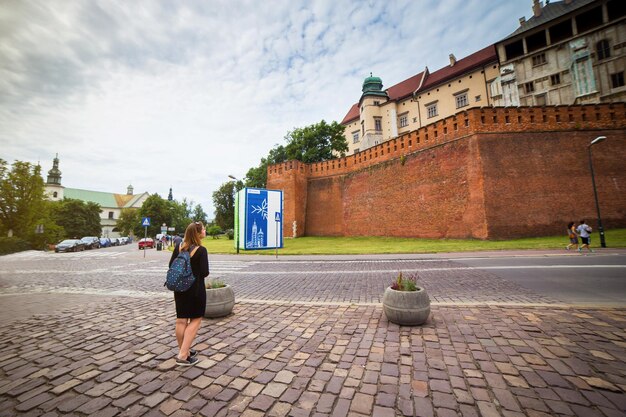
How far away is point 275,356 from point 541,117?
2672 centimetres

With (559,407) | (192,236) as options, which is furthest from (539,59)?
(192,236)

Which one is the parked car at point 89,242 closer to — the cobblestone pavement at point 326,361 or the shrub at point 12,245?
the shrub at point 12,245

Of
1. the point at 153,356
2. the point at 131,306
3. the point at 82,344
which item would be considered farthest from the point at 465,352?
the point at 131,306

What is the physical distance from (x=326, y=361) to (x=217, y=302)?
2.72 meters

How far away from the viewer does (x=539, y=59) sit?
102 feet

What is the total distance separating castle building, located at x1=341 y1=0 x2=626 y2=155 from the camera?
26.9 meters

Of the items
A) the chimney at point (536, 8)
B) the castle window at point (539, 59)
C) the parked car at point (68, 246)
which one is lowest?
the parked car at point (68, 246)

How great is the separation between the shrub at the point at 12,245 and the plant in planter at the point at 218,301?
40.7m

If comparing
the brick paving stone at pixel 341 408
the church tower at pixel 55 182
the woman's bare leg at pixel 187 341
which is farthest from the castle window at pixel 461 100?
the church tower at pixel 55 182

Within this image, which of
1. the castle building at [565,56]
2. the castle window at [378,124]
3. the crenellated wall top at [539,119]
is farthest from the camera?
the castle window at [378,124]

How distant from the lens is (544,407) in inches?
90.8

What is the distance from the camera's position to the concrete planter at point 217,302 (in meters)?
5.07

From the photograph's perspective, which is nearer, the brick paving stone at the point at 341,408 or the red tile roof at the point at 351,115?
the brick paving stone at the point at 341,408

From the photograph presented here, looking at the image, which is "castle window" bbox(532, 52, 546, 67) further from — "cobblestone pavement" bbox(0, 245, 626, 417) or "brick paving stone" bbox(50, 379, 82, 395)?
"brick paving stone" bbox(50, 379, 82, 395)
